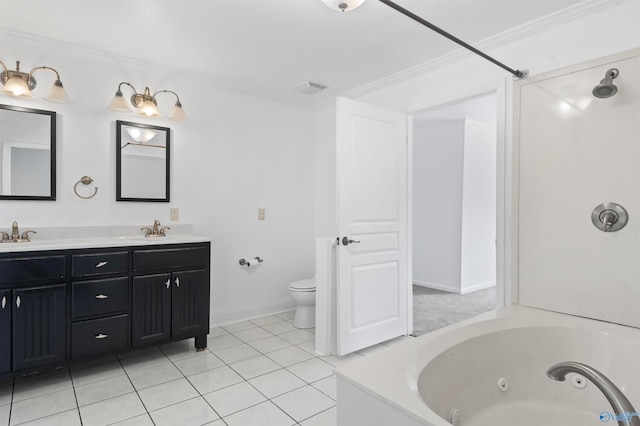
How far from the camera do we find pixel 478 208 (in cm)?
506

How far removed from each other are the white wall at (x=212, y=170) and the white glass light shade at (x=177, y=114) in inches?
7.3

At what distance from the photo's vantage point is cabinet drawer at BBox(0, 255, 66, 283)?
6.88 feet

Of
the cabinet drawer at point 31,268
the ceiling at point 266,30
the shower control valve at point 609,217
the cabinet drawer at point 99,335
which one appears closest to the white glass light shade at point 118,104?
the ceiling at point 266,30

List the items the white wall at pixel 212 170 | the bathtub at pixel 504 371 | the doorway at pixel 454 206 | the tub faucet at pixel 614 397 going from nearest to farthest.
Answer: the tub faucet at pixel 614 397
the bathtub at pixel 504 371
the white wall at pixel 212 170
the doorway at pixel 454 206

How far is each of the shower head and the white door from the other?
1.45 meters

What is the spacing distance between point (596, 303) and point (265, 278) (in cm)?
283

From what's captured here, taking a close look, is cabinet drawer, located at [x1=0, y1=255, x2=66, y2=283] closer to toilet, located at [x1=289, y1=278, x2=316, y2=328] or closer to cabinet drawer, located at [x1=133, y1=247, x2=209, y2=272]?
cabinet drawer, located at [x1=133, y1=247, x2=209, y2=272]

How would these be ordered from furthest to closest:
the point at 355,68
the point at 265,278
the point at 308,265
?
the point at 308,265 < the point at 265,278 < the point at 355,68

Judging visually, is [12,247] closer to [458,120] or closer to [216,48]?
[216,48]

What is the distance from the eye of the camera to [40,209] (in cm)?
259

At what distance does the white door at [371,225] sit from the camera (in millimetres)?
2707

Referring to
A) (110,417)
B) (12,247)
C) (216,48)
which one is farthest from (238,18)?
(110,417)

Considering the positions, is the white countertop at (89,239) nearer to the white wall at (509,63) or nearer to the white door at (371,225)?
the white door at (371,225)

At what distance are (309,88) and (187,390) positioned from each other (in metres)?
2.76
